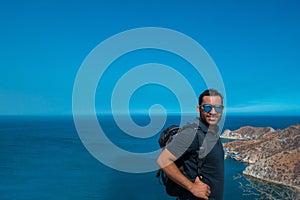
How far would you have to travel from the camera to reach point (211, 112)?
290 cm

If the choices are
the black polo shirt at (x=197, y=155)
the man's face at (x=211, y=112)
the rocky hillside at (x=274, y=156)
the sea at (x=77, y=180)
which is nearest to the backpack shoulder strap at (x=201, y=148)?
the black polo shirt at (x=197, y=155)

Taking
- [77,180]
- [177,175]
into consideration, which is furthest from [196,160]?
[77,180]

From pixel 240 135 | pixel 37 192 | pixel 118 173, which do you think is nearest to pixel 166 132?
pixel 37 192

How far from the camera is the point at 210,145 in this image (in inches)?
102

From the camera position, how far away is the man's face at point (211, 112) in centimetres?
290

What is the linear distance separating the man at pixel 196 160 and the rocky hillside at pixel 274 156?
43531 mm

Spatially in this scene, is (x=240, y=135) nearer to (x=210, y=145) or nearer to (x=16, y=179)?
(x=16, y=179)

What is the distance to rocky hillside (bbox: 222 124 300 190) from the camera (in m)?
49.3

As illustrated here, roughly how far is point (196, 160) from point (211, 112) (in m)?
0.55

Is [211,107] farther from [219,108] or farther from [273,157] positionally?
[273,157]

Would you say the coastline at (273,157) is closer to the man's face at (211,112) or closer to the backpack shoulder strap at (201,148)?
the man's face at (211,112)

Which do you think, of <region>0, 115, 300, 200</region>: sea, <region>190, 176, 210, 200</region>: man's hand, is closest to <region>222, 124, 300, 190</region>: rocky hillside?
<region>0, 115, 300, 200</region>: sea

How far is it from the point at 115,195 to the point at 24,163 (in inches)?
1211

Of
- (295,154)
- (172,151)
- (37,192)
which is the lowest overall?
(37,192)
